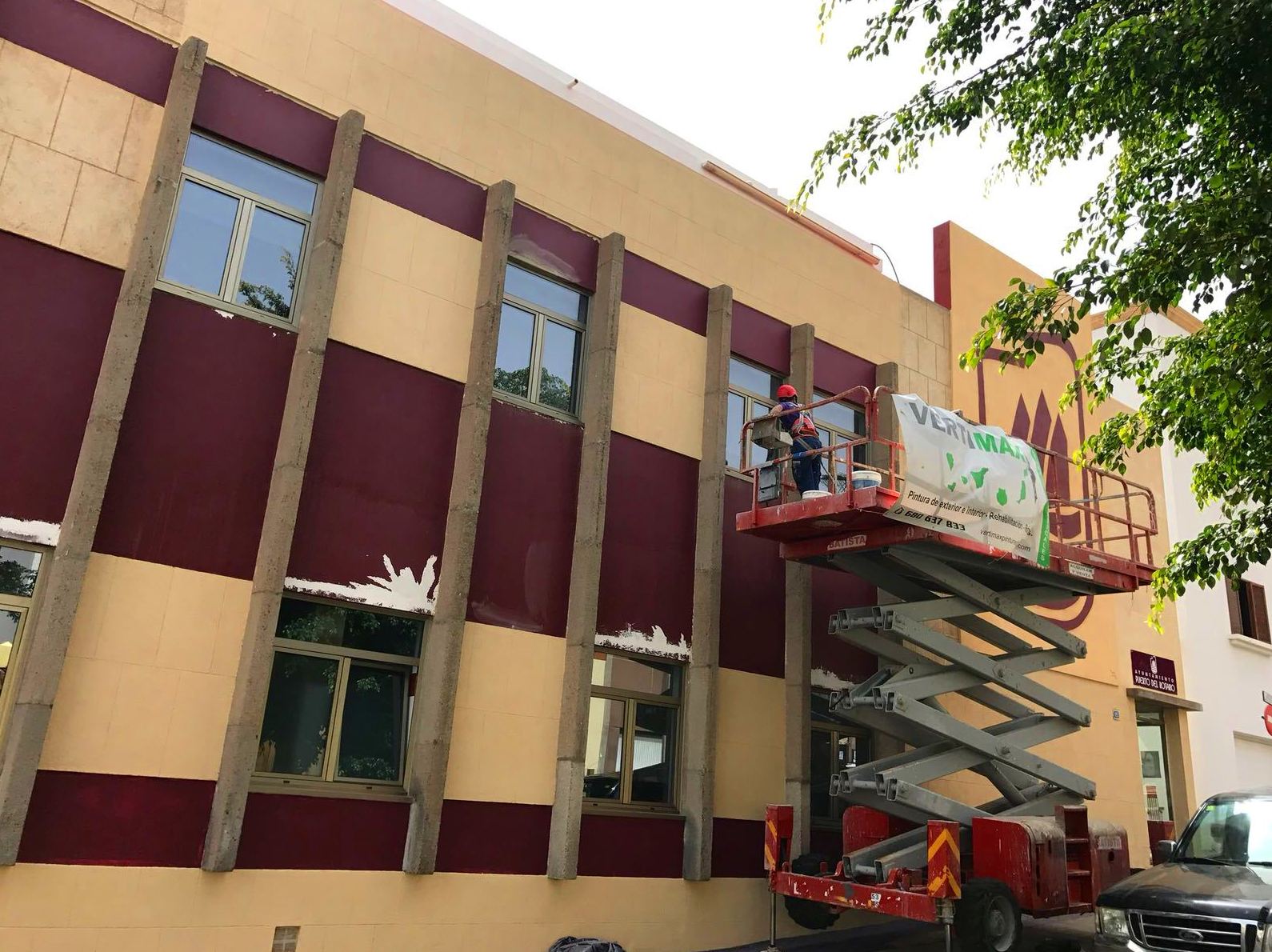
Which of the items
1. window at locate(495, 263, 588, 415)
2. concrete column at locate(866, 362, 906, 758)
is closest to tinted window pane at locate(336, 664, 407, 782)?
window at locate(495, 263, 588, 415)

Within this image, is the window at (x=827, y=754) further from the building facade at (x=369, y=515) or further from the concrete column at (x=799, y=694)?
the concrete column at (x=799, y=694)

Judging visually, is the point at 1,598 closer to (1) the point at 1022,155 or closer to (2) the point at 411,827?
(2) the point at 411,827

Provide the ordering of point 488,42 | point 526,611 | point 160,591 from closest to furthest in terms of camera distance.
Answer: point 160,591 < point 526,611 < point 488,42

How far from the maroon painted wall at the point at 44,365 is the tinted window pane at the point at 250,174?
1.68 meters

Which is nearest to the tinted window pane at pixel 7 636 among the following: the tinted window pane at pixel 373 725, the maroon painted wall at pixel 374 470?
the maroon painted wall at pixel 374 470

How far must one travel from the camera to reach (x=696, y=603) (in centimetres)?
1252

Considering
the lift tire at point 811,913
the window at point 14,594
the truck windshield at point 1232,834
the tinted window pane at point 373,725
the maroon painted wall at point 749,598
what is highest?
the maroon painted wall at point 749,598

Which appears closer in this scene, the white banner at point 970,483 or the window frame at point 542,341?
the white banner at point 970,483

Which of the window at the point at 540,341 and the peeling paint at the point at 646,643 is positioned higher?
the window at the point at 540,341

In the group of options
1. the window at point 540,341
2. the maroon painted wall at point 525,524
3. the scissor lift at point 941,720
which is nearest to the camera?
the scissor lift at point 941,720

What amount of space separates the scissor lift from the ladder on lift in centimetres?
2

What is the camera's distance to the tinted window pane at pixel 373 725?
9.73 metres

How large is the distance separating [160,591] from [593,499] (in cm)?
466

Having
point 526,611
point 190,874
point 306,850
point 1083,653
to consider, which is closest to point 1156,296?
point 1083,653
